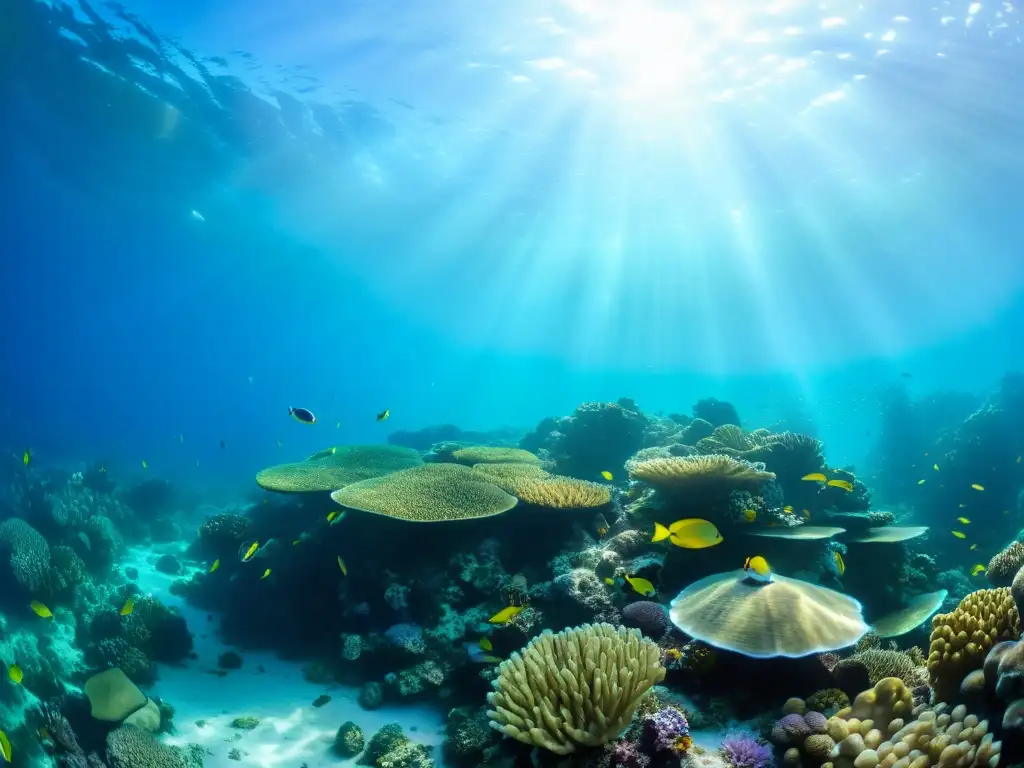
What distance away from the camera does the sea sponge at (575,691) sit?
370cm

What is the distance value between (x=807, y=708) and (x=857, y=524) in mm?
4969

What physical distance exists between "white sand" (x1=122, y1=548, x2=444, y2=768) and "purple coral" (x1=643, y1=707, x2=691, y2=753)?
340 centimetres

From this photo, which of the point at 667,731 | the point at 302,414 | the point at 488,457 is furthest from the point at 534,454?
the point at 667,731

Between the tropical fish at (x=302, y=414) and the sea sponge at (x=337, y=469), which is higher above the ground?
the tropical fish at (x=302, y=414)

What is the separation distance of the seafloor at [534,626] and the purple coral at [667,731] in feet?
0.06

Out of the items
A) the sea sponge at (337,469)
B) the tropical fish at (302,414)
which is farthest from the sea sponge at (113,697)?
the tropical fish at (302,414)

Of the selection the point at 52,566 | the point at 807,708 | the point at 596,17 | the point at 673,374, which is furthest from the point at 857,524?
the point at 673,374

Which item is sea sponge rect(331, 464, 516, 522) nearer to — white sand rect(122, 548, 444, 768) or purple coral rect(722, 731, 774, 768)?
white sand rect(122, 548, 444, 768)

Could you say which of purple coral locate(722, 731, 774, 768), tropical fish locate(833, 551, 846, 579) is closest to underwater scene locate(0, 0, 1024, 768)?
purple coral locate(722, 731, 774, 768)

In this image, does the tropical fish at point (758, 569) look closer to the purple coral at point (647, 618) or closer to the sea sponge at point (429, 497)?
the purple coral at point (647, 618)

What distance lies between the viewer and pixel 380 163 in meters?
34.8

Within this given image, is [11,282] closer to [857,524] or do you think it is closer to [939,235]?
[857,524]

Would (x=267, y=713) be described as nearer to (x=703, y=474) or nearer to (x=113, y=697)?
(x=113, y=697)

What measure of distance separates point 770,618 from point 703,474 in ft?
8.46
